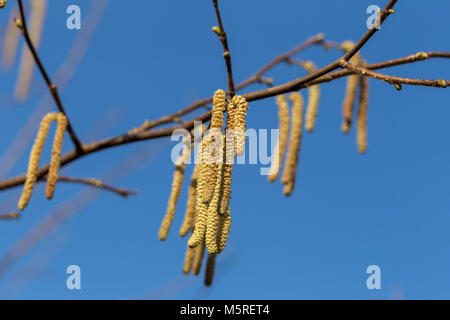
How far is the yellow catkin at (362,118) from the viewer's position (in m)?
2.30

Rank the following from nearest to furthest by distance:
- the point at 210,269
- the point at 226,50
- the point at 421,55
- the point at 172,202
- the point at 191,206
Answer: the point at 421,55 < the point at 226,50 < the point at 191,206 < the point at 172,202 < the point at 210,269

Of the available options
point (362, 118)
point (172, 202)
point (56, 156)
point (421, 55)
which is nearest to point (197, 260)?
point (172, 202)

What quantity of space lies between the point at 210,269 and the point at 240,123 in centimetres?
101

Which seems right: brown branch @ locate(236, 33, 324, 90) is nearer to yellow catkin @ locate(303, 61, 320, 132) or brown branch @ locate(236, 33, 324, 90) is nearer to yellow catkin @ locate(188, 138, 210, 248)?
yellow catkin @ locate(303, 61, 320, 132)

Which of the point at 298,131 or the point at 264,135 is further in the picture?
the point at 298,131

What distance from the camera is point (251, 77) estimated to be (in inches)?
98.1

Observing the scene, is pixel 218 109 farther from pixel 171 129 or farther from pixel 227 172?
pixel 171 129

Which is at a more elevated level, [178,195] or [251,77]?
[251,77]

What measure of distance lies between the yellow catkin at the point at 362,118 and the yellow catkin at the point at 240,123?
3.86 feet

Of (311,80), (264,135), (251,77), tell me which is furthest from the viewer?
(251,77)

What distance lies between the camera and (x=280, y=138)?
6.68 ft

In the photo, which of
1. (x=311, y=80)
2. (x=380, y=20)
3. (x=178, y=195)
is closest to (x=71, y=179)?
(x=178, y=195)

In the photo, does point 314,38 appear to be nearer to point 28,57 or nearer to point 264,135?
point 264,135

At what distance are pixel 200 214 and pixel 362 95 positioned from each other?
1.37 metres
